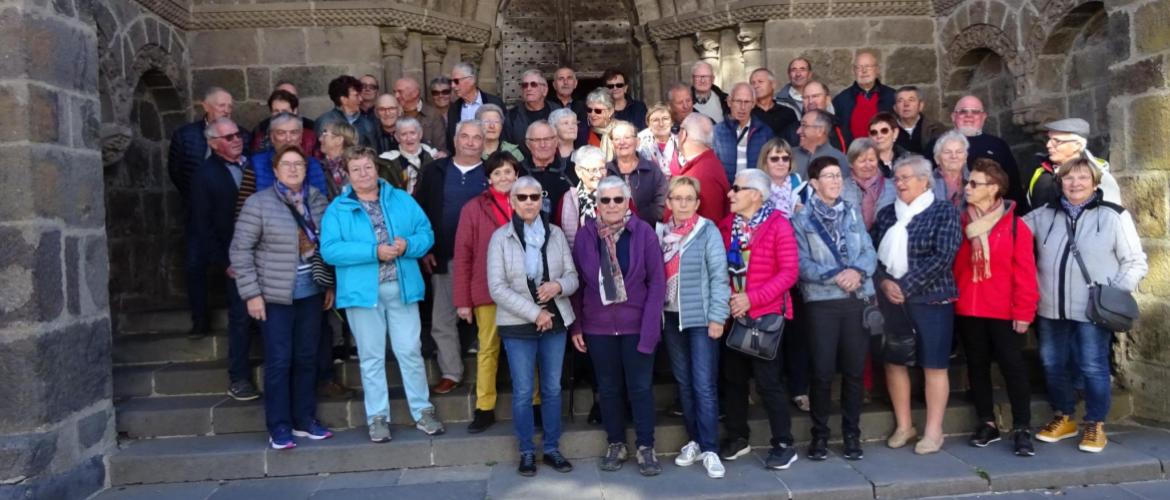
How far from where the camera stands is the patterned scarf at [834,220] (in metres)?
4.14

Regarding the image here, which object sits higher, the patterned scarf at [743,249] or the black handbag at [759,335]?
the patterned scarf at [743,249]

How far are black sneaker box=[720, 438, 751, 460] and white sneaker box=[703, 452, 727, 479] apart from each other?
0.18 m

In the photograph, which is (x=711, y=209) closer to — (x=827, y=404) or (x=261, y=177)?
(x=827, y=404)

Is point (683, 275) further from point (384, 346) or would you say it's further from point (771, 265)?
point (384, 346)

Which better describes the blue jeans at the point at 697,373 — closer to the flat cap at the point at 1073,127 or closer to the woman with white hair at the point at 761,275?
the woman with white hair at the point at 761,275

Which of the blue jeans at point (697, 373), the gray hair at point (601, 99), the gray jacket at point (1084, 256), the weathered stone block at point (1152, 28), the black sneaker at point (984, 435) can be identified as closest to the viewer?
the blue jeans at point (697, 373)

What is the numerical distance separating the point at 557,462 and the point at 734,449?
2.99ft

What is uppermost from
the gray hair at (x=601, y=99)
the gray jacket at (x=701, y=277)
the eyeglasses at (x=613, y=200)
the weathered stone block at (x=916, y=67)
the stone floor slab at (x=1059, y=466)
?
the weathered stone block at (x=916, y=67)

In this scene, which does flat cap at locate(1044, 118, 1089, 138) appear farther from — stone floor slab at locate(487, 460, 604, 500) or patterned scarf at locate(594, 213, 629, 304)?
stone floor slab at locate(487, 460, 604, 500)

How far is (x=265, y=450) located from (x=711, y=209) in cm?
268

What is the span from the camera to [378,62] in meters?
6.95

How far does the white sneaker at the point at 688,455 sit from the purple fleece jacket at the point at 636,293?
0.61m

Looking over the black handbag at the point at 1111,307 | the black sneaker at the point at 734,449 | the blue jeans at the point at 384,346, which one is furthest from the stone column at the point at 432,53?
the black handbag at the point at 1111,307

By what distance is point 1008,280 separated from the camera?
428cm
